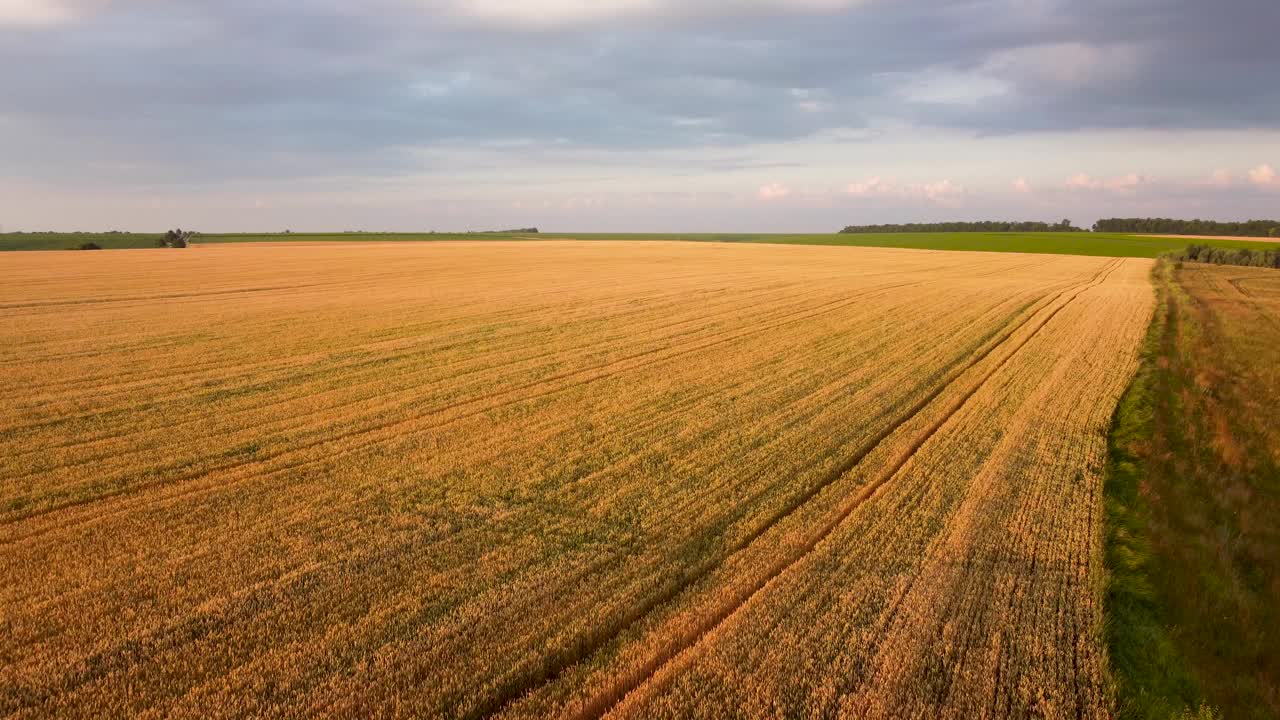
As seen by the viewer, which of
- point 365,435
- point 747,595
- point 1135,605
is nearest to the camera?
point 747,595

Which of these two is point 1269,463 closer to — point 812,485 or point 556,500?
point 812,485

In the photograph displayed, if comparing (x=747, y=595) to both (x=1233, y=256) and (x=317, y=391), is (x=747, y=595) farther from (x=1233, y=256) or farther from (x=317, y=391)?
(x=1233, y=256)

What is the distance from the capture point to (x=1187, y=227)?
13138 centimetres

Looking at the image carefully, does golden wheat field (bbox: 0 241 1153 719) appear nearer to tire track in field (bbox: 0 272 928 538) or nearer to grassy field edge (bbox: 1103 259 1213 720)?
tire track in field (bbox: 0 272 928 538)

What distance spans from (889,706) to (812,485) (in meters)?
3.35

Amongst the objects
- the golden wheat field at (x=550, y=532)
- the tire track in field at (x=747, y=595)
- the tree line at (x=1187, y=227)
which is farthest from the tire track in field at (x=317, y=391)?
the tree line at (x=1187, y=227)

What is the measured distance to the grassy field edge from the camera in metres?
4.30

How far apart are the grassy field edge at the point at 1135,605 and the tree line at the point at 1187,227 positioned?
13935cm

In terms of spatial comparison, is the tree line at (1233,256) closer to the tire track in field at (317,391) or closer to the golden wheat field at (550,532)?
the golden wheat field at (550,532)

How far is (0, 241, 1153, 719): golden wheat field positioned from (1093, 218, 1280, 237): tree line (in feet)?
462

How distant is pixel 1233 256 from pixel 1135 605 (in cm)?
8091

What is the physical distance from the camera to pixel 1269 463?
8.80 metres

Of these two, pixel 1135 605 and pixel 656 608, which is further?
pixel 1135 605

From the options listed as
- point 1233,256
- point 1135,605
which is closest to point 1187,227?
point 1233,256
